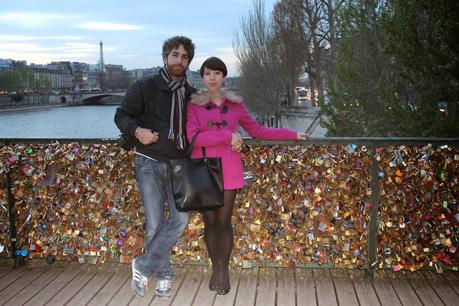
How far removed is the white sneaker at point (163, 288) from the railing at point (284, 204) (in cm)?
51

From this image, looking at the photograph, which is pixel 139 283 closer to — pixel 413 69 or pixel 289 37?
pixel 413 69

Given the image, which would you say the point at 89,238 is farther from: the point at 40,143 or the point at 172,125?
the point at 172,125

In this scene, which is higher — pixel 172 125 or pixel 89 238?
pixel 172 125

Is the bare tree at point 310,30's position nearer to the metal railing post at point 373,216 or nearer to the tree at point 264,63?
the tree at point 264,63

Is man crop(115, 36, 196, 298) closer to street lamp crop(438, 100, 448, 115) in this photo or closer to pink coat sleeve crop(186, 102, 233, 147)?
pink coat sleeve crop(186, 102, 233, 147)

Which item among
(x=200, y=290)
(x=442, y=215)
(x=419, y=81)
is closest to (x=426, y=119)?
(x=419, y=81)

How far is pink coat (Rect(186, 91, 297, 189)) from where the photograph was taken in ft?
11.1

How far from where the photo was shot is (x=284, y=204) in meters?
4.08

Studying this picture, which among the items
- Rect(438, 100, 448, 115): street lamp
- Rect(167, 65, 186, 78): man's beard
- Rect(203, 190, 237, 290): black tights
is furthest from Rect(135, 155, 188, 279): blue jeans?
Rect(438, 100, 448, 115): street lamp

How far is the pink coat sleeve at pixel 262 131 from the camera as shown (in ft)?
12.3

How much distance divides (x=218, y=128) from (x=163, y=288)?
131cm

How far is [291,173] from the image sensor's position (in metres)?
4.05

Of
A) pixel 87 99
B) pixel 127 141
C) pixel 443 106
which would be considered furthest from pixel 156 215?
pixel 87 99

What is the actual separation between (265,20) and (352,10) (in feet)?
87.3
